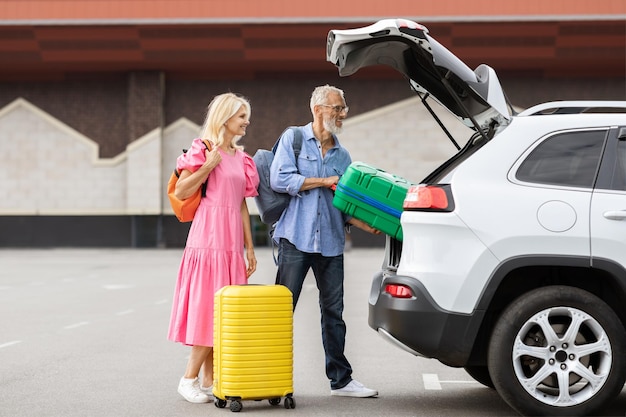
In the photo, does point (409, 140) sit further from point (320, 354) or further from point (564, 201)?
point (564, 201)

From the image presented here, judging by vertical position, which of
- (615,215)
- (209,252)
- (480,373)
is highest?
(615,215)

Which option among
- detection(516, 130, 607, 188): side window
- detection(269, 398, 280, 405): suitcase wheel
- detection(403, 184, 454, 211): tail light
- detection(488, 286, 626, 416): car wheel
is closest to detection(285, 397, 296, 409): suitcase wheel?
detection(269, 398, 280, 405): suitcase wheel

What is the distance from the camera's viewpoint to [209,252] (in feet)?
23.6

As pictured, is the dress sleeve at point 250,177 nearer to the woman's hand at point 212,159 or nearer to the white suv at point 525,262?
the woman's hand at point 212,159

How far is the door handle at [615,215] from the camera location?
612 centimetres

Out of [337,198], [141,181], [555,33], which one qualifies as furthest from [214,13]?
[337,198]

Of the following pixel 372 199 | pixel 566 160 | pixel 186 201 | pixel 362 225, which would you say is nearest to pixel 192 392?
pixel 186 201

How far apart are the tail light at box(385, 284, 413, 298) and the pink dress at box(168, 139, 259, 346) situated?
118cm

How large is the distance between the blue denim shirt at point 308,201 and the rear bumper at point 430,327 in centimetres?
106

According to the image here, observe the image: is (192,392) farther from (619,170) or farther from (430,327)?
(619,170)

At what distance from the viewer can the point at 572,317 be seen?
6.16m

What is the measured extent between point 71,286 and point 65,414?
13496 mm

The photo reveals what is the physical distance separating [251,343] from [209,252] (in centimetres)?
84

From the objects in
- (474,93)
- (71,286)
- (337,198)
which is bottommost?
(71,286)
